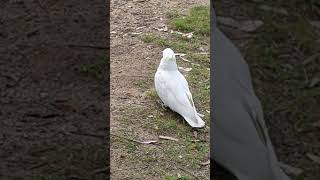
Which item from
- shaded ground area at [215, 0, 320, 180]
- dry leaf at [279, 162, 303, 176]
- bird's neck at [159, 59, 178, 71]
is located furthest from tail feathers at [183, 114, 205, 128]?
dry leaf at [279, 162, 303, 176]

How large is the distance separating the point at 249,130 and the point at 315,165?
336 mm

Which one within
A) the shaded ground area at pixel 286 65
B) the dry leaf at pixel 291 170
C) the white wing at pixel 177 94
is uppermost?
the shaded ground area at pixel 286 65

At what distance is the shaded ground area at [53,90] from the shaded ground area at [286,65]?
0.61 meters

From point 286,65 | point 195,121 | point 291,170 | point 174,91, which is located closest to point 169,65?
point 174,91

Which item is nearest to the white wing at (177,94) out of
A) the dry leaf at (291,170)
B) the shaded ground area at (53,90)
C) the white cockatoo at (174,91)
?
the white cockatoo at (174,91)

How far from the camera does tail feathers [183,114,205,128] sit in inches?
119

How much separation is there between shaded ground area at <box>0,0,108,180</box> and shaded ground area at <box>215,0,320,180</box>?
2.00ft

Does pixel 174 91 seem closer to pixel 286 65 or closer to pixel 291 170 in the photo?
pixel 286 65

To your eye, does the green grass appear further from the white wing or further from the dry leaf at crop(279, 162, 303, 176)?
the dry leaf at crop(279, 162, 303, 176)

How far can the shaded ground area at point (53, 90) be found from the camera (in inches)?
102

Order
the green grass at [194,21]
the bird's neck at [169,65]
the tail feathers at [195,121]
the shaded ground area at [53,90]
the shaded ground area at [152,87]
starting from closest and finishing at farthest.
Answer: the shaded ground area at [53,90], the shaded ground area at [152,87], the tail feathers at [195,121], the bird's neck at [169,65], the green grass at [194,21]

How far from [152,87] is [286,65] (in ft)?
3.50

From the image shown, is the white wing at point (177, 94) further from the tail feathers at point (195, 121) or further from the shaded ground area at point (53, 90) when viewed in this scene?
the shaded ground area at point (53, 90)

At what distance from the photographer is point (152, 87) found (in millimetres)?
3406
